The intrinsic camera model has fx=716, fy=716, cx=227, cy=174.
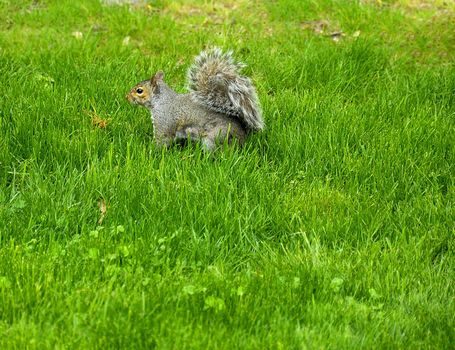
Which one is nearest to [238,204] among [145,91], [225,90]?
[225,90]

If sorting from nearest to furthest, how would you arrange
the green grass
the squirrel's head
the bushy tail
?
the green grass
the bushy tail
the squirrel's head

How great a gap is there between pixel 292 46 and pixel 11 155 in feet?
8.88

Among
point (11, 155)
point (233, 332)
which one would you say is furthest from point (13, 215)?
point (233, 332)

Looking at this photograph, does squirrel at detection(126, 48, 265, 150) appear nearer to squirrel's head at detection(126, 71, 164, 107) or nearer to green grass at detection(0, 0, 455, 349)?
squirrel's head at detection(126, 71, 164, 107)

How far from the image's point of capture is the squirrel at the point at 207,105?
417 cm

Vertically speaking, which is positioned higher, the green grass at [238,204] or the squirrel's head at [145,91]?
the squirrel's head at [145,91]

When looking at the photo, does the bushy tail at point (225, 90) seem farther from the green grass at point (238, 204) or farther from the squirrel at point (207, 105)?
the green grass at point (238, 204)

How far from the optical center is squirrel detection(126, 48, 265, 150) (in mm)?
4168

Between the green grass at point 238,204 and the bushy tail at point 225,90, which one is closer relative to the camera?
the green grass at point 238,204

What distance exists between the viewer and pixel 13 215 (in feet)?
10.8

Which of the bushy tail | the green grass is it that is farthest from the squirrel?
the green grass

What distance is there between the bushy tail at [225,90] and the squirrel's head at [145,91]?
0.23 m

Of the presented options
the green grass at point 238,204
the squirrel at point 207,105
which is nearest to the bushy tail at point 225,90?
the squirrel at point 207,105

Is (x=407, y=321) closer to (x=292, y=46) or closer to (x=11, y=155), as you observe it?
(x=11, y=155)
